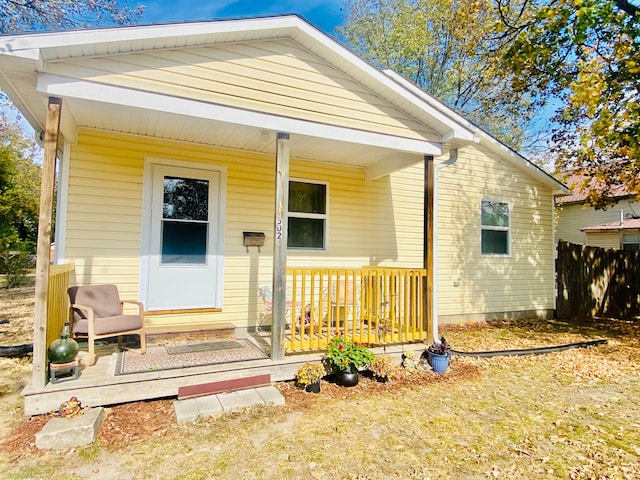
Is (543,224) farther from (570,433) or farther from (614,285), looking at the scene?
(570,433)

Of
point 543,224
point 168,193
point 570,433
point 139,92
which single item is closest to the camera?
point 570,433

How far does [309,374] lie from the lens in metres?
4.14

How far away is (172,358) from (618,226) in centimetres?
1882

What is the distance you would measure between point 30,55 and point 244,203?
318 centimetres

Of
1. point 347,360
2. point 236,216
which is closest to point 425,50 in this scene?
point 236,216

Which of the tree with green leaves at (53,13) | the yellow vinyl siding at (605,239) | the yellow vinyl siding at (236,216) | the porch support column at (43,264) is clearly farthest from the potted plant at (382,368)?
the yellow vinyl siding at (605,239)

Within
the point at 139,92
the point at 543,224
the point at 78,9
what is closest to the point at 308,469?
the point at 139,92

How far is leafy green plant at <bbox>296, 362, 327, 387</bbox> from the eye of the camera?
414 centimetres

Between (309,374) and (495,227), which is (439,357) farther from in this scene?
(495,227)

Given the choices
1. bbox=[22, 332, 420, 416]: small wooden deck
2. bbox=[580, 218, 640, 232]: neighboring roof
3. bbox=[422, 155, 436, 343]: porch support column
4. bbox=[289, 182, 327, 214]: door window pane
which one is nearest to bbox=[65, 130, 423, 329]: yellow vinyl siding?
bbox=[289, 182, 327, 214]: door window pane

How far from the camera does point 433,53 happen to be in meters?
15.7

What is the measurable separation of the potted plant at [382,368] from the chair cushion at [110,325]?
2.87 m

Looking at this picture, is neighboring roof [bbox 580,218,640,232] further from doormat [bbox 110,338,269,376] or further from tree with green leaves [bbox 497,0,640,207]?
doormat [bbox 110,338,269,376]

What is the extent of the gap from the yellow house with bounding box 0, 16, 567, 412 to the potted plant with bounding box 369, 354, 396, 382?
0.54 meters
